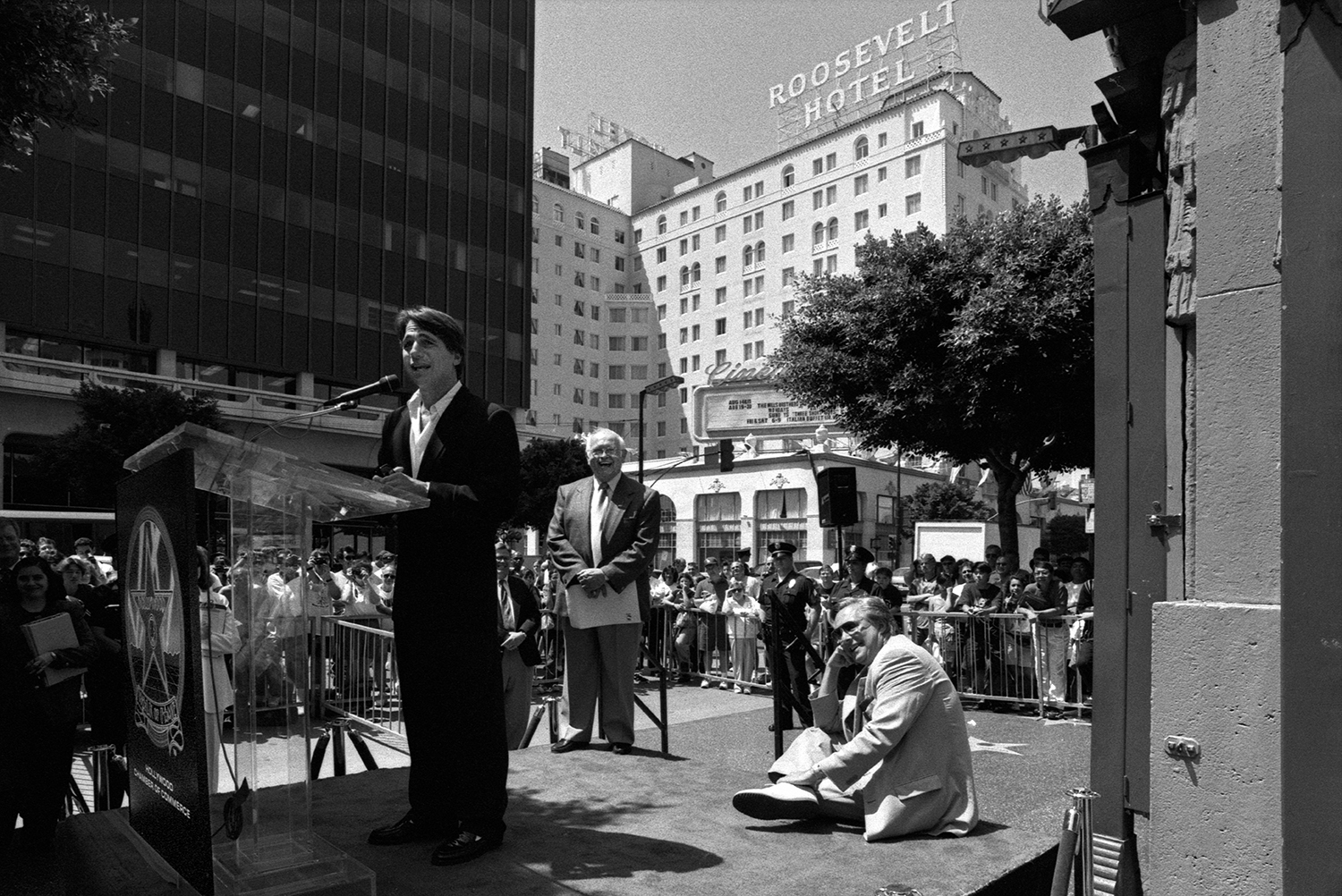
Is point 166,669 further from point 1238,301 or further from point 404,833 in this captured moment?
point 1238,301

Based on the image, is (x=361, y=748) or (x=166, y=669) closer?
(x=166, y=669)

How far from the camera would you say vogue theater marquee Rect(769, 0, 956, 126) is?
79.2 m

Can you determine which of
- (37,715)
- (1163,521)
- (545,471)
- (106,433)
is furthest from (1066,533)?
(37,715)

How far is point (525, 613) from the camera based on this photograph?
7125mm

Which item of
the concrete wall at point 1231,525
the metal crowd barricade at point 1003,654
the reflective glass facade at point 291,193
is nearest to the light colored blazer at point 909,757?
the concrete wall at point 1231,525

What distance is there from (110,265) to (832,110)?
65.2 m

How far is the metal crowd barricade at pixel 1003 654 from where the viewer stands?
→ 34.4ft

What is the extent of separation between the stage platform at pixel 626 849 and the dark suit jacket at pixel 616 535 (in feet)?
3.60

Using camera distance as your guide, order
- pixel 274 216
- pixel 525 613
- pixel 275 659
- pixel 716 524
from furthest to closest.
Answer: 1. pixel 716 524
2. pixel 274 216
3. pixel 525 613
4. pixel 275 659

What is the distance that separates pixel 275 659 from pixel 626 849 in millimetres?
1631

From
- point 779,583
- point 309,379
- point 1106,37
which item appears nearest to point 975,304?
point 779,583

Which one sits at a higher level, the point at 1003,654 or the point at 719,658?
the point at 1003,654

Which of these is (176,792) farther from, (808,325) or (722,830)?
(808,325)

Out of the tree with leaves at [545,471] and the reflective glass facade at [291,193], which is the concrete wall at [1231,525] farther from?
the tree with leaves at [545,471]
